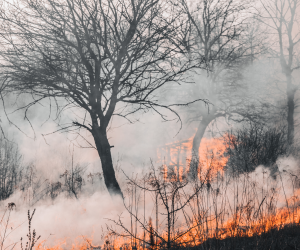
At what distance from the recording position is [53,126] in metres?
14.1

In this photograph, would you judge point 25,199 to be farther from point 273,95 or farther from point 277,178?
point 273,95

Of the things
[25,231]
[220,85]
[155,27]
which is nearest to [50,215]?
[25,231]

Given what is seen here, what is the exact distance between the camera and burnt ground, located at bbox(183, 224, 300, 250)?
277 centimetres

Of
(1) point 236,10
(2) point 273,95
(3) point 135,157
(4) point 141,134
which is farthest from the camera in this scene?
(4) point 141,134

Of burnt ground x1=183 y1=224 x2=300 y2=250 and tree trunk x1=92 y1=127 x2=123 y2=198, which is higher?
tree trunk x1=92 y1=127 x2=123 y2=198

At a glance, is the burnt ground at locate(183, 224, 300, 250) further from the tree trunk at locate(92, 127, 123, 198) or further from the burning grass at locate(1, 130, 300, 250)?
the tree trunk at locate(92, 127, 123, 198)

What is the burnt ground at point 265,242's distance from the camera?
2.77 meters

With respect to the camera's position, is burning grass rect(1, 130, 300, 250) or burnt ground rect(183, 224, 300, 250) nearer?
burning grass rect(1, 130, 300, 250)

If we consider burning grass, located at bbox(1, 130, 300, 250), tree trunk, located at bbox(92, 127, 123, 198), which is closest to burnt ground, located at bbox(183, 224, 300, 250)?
burning grass, located at bbox(1, 130, 300, 250)

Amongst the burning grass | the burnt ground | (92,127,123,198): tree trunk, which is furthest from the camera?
(92,127,123,198): tree trunk

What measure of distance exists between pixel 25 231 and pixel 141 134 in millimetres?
12889

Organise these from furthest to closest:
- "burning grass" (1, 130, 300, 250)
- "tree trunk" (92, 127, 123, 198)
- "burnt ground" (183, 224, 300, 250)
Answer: "tree trunk" (92, 127, 123, 198)
"burnt ground" (183, 224, 300, 250)
"burning grass" (1, 130, 300, 250)

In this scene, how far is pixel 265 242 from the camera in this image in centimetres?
295

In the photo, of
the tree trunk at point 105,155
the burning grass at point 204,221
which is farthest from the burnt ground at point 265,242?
the tree trunk at point 105,155
